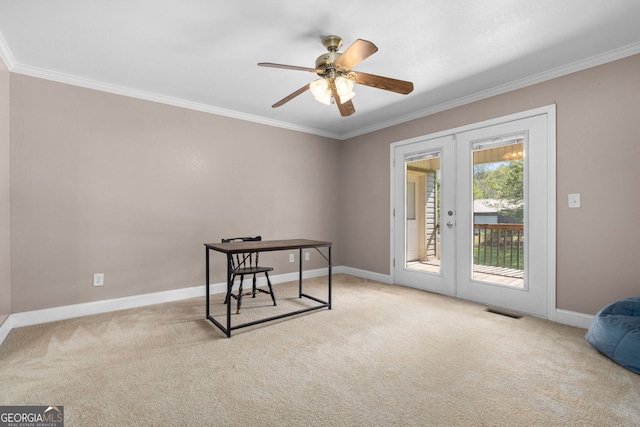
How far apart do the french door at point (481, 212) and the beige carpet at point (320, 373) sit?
1.50 ft

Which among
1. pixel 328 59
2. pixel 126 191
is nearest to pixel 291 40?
pixel 328 59

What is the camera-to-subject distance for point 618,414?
5.19 feet

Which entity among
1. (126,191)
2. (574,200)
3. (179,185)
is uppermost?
(179,185)

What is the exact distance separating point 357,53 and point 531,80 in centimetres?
213

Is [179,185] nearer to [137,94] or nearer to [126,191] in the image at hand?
[126,191]

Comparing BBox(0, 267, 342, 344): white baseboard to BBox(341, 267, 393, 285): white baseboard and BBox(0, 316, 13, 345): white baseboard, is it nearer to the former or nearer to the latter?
BBox(0, 316, 13, 345): white baseboard

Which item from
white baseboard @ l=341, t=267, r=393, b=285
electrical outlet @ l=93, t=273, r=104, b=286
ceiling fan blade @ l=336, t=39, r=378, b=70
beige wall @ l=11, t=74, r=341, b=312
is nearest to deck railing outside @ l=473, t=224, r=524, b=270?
white baseboard @ l=341, t=267, r=393, b=285

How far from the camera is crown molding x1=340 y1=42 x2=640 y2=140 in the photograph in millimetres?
2535

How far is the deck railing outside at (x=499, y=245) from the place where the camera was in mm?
3227

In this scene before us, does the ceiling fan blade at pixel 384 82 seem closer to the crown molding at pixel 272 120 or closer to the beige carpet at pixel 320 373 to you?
the crown molding at pixel 272 120

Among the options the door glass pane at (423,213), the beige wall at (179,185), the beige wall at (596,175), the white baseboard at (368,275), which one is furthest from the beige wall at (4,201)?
the beige wall at (596,175)

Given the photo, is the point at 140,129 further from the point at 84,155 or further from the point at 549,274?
the point at 549,274

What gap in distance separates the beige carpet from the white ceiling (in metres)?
2.37

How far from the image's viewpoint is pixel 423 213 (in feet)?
13.6
